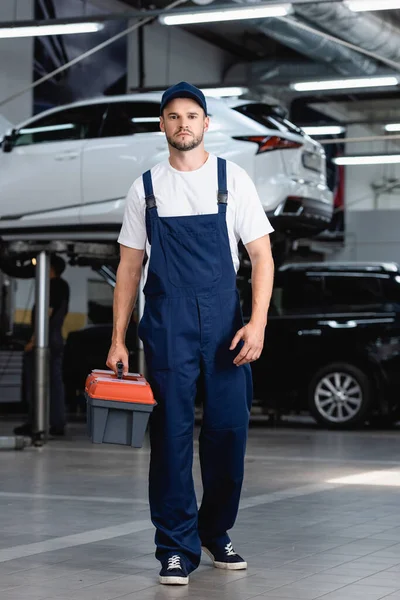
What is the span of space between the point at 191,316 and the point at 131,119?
730 cm

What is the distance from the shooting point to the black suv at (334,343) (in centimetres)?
1368

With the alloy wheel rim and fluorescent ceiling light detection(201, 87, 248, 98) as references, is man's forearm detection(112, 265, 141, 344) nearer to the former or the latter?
the alloy wheel rim

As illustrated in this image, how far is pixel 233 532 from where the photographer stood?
6176 mm

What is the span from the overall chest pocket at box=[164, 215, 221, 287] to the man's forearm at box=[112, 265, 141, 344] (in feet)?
0.89

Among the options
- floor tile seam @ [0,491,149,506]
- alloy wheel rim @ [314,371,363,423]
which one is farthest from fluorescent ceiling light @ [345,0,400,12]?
floor tile seam @ [0,491,149,506]

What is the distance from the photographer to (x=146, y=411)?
4797 millimetres

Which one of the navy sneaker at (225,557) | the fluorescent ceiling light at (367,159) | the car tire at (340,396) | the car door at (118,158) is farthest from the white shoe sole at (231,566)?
the fluorescent ceiling light at (367,159)

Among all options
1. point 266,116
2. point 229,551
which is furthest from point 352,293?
point 229,551

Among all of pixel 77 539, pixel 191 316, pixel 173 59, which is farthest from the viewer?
pixel 173 59

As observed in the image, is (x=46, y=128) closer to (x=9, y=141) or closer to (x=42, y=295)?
(x=9, y=141)

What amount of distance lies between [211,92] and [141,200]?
547 inches

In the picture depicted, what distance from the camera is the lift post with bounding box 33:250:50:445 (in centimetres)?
1145

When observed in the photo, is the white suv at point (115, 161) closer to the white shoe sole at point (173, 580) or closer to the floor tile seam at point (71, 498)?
the floor tile seam at point (71, 498)

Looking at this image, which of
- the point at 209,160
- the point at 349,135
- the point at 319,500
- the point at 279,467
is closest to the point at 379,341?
the point at 279,467
